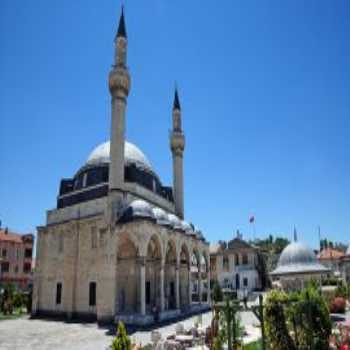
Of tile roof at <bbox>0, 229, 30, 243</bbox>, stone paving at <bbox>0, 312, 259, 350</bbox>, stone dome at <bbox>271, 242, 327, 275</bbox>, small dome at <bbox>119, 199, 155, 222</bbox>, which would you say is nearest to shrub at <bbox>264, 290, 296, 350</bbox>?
stone paving at <bbox>0, 312, 259, 350</bbox>

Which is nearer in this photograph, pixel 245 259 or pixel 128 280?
pixel 128 280

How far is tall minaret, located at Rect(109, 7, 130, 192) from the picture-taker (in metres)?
19.6

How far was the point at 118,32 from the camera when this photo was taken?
22.4 metres

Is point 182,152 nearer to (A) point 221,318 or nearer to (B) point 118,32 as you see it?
(B) point 118,32

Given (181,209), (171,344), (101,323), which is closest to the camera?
(171,344)

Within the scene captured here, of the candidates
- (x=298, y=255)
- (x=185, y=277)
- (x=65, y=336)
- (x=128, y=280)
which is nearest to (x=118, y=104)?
(x=128, y=280)

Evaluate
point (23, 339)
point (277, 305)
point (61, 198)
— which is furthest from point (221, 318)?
point (61, 198)

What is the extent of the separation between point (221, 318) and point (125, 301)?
13000mm

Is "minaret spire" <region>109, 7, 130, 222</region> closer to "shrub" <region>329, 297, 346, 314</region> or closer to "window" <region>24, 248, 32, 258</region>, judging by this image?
"shrub" <region>329, 297, 346, 314</region>

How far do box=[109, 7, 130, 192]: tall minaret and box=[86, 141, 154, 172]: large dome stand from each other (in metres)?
3.57

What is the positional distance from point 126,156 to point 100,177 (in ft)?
8.22

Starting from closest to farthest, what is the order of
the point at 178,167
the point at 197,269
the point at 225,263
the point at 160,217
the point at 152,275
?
the point at 160,217, the point at 152,275, the point at 178,167, the point at 197,269, the point at 225,263

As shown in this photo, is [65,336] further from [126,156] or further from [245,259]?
[245,259]

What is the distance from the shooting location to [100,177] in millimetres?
23016
